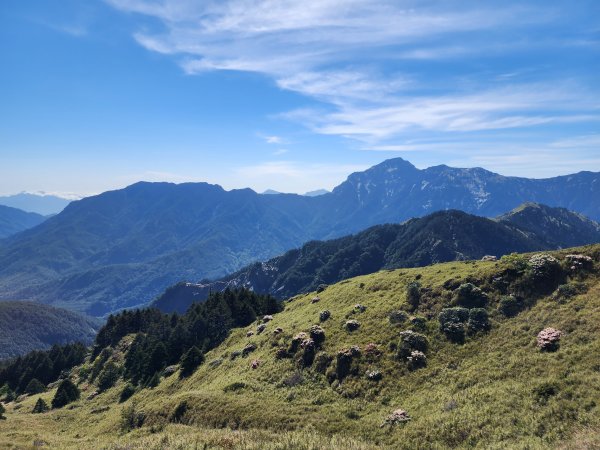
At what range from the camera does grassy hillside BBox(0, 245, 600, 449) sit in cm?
2980

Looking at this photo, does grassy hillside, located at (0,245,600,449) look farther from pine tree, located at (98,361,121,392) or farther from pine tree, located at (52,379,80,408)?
pine tree, located at (98,361,121,392)

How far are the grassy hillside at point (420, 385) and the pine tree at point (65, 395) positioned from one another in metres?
18.3

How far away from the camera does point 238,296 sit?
107m

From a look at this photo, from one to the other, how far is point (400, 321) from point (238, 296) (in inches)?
2550

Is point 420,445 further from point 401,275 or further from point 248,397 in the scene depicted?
point 401,275

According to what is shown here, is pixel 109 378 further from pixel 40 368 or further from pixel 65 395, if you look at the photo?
pixel 40 368

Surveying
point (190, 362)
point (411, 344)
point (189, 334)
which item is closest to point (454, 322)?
point (411, 344)

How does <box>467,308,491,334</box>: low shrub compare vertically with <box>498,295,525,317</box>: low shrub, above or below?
Result: below

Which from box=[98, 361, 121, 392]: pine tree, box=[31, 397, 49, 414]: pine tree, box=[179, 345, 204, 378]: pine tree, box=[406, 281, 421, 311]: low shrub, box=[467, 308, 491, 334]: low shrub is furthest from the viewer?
box=[98, 361, 121, 392]: pine tree

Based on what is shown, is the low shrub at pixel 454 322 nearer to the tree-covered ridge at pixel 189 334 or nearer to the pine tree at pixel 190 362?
the pine tree at pixel 190 362

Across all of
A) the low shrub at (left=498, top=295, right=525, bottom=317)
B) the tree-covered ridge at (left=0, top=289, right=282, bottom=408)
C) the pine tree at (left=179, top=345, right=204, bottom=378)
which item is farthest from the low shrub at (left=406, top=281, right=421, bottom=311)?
the tree-covered ridge at (left=0, top=289, right=282, bottom=408)

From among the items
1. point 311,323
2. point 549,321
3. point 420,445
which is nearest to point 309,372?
point 311,323

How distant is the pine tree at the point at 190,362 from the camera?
7001 centimetres

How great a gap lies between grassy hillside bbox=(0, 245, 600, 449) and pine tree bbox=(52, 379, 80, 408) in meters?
18.3
